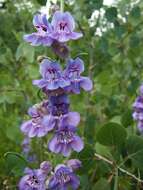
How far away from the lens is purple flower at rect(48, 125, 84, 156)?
4.48ft

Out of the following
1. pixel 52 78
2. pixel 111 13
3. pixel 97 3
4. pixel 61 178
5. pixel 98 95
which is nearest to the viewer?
pixel 52 78

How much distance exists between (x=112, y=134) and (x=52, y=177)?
201 mm

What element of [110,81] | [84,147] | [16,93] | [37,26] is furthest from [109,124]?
[110,81]

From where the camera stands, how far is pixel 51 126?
1349 millimetres

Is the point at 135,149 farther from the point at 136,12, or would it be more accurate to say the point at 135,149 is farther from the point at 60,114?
the point at 136,12

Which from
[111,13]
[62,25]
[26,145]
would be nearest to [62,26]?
[62,25]

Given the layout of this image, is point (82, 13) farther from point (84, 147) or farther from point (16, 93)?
point (84, 147)

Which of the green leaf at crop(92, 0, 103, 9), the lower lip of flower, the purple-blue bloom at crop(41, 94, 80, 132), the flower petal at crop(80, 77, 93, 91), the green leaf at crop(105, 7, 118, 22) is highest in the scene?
the green leaf at crop(92, 0, 103, 9)

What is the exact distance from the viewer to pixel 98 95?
2.54 m

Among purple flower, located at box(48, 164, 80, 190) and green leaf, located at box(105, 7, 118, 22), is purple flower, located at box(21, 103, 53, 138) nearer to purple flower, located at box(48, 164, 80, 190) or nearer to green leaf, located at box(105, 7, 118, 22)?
purple flower, located at box(48, 164, 80, 190)

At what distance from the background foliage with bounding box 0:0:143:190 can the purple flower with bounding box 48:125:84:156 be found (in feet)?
0.25

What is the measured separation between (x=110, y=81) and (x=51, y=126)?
140cm

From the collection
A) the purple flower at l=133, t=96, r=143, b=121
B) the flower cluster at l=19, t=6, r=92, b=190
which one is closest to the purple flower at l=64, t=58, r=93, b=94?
the flower cluster at l=19, t=6, r=92, b=190

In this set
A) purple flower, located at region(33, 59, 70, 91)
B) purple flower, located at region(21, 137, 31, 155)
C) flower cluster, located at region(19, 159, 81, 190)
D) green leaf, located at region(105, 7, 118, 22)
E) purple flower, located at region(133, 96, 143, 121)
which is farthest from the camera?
purple flower, located at region(21, 137, 31, 155)
